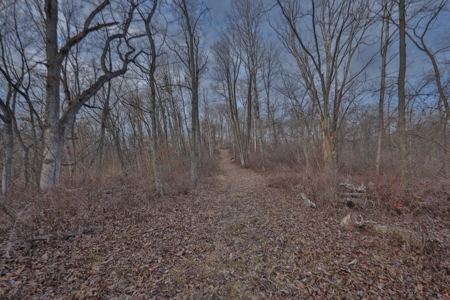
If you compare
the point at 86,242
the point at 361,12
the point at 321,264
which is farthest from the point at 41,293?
the point at 361,12

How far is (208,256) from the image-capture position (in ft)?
9.66

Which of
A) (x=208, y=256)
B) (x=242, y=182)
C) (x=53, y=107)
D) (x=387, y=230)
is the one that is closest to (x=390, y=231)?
(x=387, y=230)

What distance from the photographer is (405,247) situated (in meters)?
2.82

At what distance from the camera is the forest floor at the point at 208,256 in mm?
2146

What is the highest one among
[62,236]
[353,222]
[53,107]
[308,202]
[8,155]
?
[53,107]

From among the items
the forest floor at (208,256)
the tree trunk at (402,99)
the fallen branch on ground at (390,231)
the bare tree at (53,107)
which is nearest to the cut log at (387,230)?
the fallen branch on ground at (390,231)

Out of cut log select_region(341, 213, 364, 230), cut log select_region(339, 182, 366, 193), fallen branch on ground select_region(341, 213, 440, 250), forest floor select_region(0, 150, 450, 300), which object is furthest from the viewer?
cut log select_region(339, 182, 366, 193)

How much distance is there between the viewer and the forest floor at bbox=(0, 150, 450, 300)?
84.5 inches

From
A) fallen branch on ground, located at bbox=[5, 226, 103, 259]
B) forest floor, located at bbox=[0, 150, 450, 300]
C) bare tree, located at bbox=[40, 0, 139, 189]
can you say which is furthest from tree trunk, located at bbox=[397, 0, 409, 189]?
bare tree, located at bbox=[40, 0, 139, 189]

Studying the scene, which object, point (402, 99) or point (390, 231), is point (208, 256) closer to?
point (390, 231)

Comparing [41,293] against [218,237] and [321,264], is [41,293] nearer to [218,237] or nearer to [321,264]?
[218,237]

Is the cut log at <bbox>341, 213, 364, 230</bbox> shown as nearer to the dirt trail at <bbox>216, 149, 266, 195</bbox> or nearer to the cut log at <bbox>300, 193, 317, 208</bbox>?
the cut log at <bbox>300, 193, 317, 208</bbox>

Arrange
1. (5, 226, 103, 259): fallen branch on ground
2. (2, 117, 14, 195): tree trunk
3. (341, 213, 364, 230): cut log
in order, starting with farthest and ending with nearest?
(2, 117, 14, 195): tree trunk, (341, 213, 364, 230): cut log, (5, 226, 103, 259): fallen branch on ground

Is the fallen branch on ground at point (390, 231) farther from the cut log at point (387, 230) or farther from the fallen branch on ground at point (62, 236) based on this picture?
the fallen branch on ground at point (62, 236)
